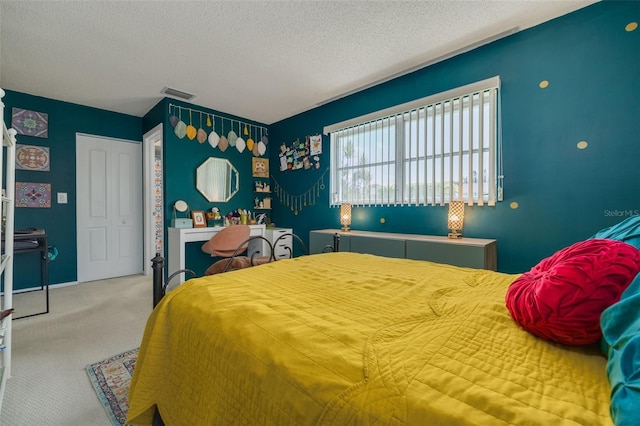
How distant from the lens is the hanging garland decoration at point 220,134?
151 inches

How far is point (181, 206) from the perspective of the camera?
3.88 metres

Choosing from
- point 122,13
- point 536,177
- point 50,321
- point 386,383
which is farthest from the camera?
point 50,321

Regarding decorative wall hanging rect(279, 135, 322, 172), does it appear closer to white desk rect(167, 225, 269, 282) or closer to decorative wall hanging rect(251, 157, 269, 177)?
decorative wall hanging rect(251, 157, 269, 177)

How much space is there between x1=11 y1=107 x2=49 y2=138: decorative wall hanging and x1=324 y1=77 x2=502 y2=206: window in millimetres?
3728

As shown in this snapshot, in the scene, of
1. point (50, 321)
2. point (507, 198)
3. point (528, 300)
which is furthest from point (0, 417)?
point (507, 198)

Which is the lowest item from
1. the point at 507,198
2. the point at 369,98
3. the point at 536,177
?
the point at 507,198

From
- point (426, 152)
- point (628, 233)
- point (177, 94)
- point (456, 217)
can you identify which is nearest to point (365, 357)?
point (628, 233)

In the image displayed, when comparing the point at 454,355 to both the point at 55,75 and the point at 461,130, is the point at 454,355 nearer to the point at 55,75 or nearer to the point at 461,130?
the point at 461,130

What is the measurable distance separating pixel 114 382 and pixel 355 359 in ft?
5.89

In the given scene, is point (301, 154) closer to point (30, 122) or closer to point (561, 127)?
point (561, 127)

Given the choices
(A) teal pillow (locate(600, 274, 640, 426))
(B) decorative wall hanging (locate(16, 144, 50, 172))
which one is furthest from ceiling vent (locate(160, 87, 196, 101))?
(A) teal pillow (locate(600, 274, 640, 426))

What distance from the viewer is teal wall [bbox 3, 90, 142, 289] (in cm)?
353

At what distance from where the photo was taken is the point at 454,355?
25.7 inches

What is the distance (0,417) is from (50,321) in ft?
4.89
